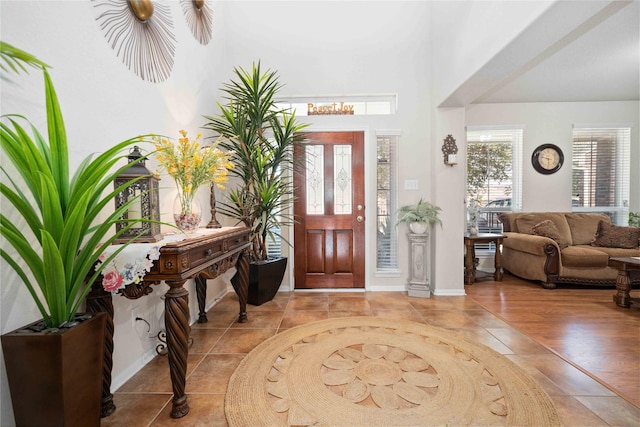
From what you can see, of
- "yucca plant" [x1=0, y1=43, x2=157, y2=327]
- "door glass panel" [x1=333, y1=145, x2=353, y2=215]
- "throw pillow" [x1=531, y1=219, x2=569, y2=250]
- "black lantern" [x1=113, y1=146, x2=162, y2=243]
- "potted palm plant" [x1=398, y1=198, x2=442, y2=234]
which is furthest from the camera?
"throw pillow" [x1=531, y1=219, x2=569, y2=250]

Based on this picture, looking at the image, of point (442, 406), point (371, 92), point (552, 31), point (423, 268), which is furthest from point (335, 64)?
point (442, 406)

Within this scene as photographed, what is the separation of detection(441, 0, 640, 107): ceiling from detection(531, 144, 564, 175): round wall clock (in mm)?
762

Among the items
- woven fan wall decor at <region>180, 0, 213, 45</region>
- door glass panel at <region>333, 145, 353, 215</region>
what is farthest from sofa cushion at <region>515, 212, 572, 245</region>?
woven fan wall decor at <region>180, 0, 213, 45</region>

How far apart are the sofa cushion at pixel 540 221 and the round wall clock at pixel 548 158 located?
32.2 inches

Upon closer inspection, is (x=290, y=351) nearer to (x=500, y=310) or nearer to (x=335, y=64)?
(x=500, y=310)

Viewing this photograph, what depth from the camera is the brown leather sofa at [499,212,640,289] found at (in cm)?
354

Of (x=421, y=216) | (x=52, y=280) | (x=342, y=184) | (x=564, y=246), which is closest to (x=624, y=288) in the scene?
(x=564, y=246)

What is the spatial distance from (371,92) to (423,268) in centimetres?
229

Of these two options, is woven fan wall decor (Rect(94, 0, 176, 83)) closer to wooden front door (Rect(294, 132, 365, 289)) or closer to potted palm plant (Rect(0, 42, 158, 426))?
potted palm plant (Rect(0, 42, 158, 426))

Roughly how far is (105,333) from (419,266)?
9.89ft

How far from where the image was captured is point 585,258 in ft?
11.6

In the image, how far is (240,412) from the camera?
147 centimetres

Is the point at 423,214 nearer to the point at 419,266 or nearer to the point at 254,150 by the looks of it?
the point at 419,266

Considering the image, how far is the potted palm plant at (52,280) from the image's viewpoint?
98 centimetres
